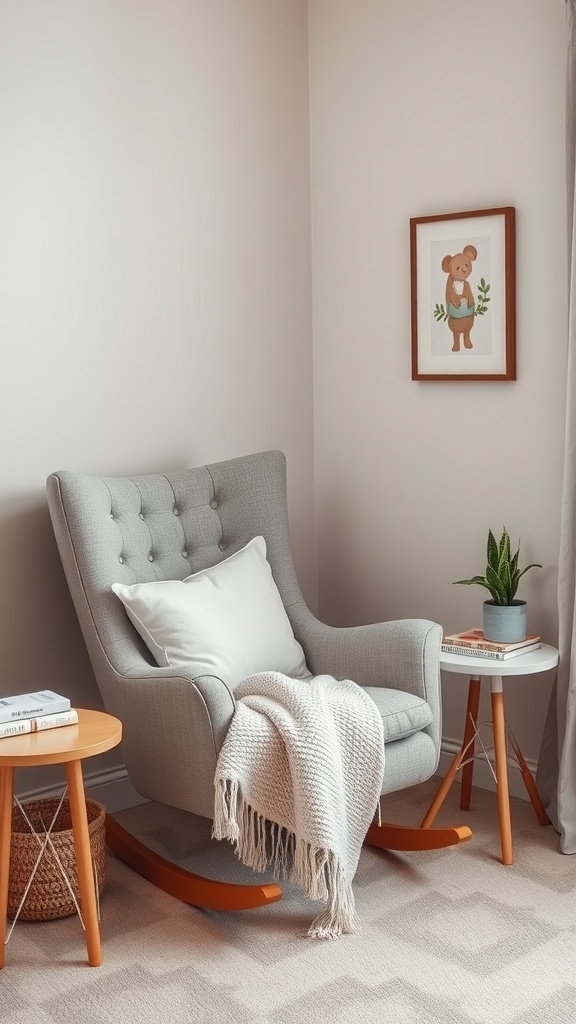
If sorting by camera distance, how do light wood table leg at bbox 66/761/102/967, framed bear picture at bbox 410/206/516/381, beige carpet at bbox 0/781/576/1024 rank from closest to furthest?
beige carpet at bbox 0/781/576/1024 < light wood table leg at bbox 66/761/102/967 < framed bear picture at bbox 410/206/516/381

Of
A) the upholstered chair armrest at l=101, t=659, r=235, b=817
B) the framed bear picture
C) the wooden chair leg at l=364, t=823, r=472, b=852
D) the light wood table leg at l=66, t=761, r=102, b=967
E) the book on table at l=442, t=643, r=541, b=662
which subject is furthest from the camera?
the framed bear picture

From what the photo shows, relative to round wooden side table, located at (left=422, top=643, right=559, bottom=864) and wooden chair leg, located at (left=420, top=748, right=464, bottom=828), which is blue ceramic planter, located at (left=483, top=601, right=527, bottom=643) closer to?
round wooden side table, located at (left=422, top=643, right=559, bottom=864)

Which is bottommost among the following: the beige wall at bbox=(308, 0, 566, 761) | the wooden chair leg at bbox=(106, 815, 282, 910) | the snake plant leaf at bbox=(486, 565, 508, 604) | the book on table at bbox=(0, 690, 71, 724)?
the wooden chair leg at bbox=(106, 815, 282, 910)

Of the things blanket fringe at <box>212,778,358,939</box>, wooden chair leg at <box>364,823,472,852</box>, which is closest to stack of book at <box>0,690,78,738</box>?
blanket fringe at <box>212,778,358,939</box>

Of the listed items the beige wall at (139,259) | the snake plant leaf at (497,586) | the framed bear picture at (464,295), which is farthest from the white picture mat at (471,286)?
the snake plant leaf at (497,586)

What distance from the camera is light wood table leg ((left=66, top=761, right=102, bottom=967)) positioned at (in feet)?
7.15

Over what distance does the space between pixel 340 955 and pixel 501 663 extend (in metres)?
0.83

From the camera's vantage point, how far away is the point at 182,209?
123 inches

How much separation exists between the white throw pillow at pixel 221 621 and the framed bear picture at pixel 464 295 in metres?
0.84

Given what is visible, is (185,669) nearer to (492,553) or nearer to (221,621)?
(221,621)

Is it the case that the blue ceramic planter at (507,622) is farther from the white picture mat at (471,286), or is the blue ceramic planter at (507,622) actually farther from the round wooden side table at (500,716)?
the white picture mat at (471,286)

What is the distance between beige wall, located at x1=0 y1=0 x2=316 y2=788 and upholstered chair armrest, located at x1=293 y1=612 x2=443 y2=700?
0.69 meters

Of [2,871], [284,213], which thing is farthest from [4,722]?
[284,213]

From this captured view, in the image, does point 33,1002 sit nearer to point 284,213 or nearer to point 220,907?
point 220,907
